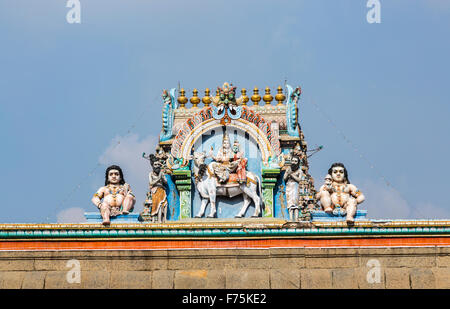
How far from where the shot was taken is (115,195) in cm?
2708

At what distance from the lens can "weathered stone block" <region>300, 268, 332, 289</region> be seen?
22422 mm

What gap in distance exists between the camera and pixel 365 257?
907 inches

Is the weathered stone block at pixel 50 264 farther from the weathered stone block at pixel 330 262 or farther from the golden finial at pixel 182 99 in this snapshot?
the golden finial at pixel 182 99

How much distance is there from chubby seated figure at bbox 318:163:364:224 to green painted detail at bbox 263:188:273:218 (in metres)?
1.82

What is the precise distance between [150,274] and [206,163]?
240 inches

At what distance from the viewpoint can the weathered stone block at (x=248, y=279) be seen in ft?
73.5

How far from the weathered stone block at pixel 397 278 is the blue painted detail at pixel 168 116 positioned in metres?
9.18

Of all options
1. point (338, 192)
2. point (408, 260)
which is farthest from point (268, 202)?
point (408, 260)

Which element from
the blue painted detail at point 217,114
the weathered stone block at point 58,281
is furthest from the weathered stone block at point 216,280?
the blue painted detail at point 217,114

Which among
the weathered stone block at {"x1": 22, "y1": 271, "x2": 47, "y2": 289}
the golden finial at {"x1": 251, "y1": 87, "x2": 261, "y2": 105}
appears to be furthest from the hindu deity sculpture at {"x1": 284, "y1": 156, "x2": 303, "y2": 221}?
the weathered stone block at {"x1": 22, "y1": 271, "x2": 47, "y2": 289}

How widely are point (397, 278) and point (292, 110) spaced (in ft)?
27.2
